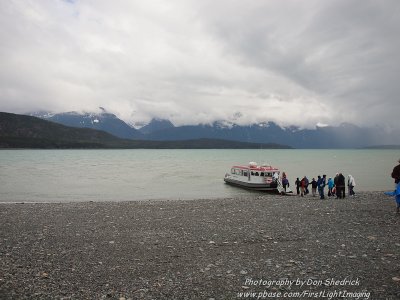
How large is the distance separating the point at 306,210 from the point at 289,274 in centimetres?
1251

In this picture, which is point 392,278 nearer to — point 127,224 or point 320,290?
point 320,290

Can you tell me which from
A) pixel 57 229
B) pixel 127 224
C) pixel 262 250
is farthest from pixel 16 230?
pixel 262 250

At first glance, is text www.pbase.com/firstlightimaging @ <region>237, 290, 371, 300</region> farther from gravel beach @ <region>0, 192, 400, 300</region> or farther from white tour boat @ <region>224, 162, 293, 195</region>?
white tour boat @ <region>224, 162, 293, 195</region>

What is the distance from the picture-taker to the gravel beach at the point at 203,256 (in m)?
9.17

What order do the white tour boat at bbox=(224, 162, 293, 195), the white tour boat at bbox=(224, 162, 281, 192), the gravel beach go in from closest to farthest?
the gravel beach, the white tour boat at bbox=(224, 162, 293, 195), the white tour boat at bbox=(224, 162, 281, 192)

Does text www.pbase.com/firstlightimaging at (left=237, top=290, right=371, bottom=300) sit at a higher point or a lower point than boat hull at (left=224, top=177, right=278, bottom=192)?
higher

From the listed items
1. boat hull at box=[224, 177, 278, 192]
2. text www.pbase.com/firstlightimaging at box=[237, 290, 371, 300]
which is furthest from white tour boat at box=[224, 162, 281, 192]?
text www.pbase.com/firstlightimaging at box=[237, 290, 371, 300]

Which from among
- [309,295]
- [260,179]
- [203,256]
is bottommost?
[260,179]

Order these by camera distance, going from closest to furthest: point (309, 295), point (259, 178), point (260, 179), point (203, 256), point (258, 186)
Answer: point (309, 295)
point (203, 256)
point (258, 186)
point (260, 179)
point (259, 178)

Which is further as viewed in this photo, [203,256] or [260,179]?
[260,179]

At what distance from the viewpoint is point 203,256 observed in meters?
12.2

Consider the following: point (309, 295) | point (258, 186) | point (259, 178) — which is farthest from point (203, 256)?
point (259, 178)

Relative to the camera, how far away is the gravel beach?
30.1ft

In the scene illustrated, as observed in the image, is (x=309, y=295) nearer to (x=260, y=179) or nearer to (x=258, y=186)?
(x=258, y=186)
